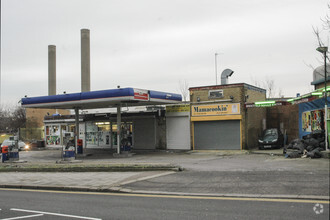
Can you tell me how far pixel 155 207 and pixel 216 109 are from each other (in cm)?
1827

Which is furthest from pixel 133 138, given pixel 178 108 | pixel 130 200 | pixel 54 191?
pixel 130 200

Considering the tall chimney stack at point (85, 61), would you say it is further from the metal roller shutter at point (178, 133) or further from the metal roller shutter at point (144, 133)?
the metal roller shutter at point (178, 133)

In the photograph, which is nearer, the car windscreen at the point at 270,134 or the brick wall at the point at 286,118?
the car windscreen at the point at 270,134

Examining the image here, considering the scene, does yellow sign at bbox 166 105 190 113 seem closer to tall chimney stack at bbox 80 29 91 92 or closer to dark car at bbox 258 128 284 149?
dark car at bbox 258 128 284 149

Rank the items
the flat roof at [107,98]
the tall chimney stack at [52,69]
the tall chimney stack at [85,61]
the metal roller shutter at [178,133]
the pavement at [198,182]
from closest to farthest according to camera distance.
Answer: the pavement at [198,182] → the flat roof at [107,98] → the metal roller shutter at [178,133] → the tall chimney stack at [85,61] → the tall chimney stack at [52,69]

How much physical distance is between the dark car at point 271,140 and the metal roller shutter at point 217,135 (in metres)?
1.66

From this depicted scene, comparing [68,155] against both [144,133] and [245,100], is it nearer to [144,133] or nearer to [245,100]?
[144,133]

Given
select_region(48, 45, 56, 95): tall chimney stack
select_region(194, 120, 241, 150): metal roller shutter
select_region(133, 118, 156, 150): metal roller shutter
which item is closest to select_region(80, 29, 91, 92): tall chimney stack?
select_region(48, 45, 56, 95): tall chimney stack

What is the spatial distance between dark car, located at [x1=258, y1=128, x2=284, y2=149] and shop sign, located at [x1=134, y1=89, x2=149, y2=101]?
28.4 feet

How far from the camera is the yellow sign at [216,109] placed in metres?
25.6

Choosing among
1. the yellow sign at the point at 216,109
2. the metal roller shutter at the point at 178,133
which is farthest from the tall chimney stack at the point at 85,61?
the yellow sign at the point at 216,109

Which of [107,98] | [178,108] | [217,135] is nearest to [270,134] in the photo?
[217,135]

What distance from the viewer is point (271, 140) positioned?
2484 cm

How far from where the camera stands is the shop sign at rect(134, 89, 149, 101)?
22625 mm
